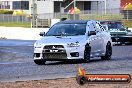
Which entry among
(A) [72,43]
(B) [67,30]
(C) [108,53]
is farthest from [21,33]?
(A) [72,43]

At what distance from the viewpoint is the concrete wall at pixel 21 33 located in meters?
48.1

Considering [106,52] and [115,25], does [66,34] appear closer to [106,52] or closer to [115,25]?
[106,52]

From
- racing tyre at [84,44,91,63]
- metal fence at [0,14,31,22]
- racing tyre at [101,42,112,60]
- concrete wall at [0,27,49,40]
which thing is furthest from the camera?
metal fence at [0,14,31,22]

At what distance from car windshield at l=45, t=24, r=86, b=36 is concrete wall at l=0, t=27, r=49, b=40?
25665 millimetres

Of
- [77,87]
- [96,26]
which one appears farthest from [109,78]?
[96,26]

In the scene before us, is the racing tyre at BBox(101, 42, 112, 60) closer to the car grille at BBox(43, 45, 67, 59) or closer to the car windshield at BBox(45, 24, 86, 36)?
the car windshield at BBox(45, 24, 86, 36)

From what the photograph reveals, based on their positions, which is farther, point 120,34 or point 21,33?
point 21,33

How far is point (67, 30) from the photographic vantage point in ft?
68.5

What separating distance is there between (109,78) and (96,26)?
14338 millimetres

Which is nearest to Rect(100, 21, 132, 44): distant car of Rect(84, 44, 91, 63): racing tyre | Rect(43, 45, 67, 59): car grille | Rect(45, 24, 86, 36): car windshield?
Rect(45, 24, 86, 36): car windshield

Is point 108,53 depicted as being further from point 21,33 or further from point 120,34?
point 21,33

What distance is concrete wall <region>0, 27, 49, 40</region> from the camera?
158 feet

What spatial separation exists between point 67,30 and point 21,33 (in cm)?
2884

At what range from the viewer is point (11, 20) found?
9019 centimetres
